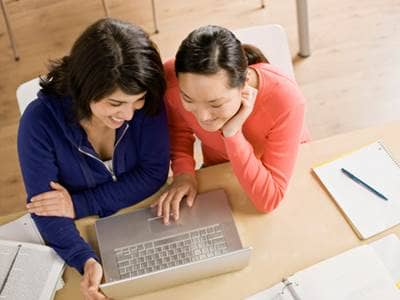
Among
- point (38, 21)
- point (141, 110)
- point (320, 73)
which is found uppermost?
point (141, 110)

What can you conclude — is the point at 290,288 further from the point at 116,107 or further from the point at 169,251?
the point at 116,107

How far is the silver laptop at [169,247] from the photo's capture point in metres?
1.20

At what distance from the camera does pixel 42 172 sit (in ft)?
4.55

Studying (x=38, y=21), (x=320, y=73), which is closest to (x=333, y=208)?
(x=320, y=73)

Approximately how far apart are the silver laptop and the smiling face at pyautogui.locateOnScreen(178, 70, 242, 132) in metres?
0.22

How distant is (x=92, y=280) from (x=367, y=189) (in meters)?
0.69

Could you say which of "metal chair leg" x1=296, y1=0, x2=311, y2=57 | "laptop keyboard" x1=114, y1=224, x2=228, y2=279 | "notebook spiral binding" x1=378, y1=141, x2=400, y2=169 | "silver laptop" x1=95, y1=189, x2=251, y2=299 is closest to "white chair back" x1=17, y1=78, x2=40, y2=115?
"silver laptop" x1=95, y1=189, x2=251, y2=299

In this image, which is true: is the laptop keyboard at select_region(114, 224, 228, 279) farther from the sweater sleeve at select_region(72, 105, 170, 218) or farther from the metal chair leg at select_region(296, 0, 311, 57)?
the metal chair leg at select_region(296, 0, 311, 57)

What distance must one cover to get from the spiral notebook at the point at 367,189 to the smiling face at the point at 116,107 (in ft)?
1.61

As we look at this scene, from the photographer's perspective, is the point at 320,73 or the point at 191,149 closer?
the point at 191,149

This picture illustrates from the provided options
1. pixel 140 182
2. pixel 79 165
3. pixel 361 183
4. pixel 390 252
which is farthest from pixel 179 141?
pixel 390 252

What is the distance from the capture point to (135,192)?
1.44m

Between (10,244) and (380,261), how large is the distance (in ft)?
2.81

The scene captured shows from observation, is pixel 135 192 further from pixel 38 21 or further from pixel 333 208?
pixel 38 21
